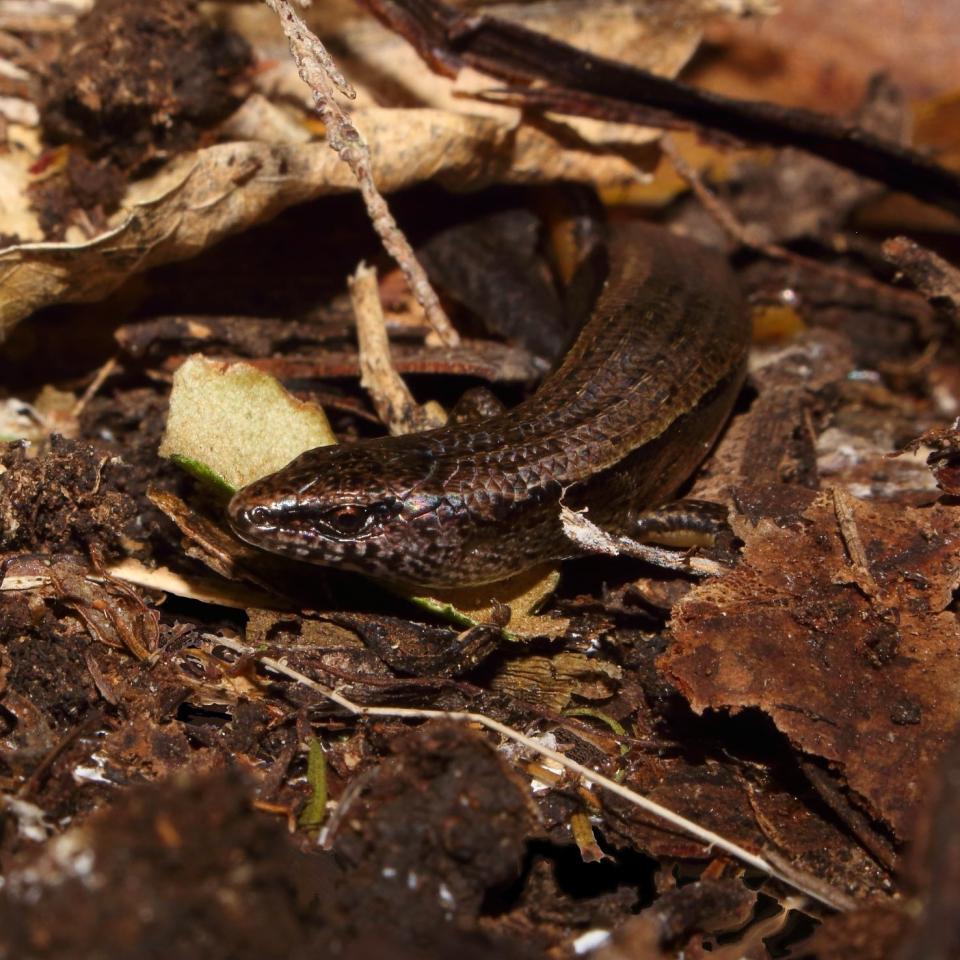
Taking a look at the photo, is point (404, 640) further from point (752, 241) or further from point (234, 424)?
point (752, 241)

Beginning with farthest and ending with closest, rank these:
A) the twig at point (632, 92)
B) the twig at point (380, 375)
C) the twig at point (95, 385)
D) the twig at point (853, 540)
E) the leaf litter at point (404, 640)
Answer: the twig at point (632, 92) → the twig at point (95, 385) → the twig at point (380, 375) → the twig at point (853, 540) → the leaf litter at point (404, 640)

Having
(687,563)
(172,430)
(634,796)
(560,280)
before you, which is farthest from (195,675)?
(560,280)

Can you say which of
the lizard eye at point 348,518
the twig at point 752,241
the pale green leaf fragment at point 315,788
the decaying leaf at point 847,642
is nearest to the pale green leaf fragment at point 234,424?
the lizard eye at point 348,518

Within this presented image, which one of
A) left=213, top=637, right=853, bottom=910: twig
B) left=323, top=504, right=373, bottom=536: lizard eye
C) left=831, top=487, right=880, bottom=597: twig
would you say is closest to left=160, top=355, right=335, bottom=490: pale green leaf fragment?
left=323, top=504, right=373, bottom=536: lizard eye

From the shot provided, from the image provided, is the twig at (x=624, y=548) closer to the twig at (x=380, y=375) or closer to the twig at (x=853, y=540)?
the twig at (x=853, y=540)

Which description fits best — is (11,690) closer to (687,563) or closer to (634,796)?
(634,796)
